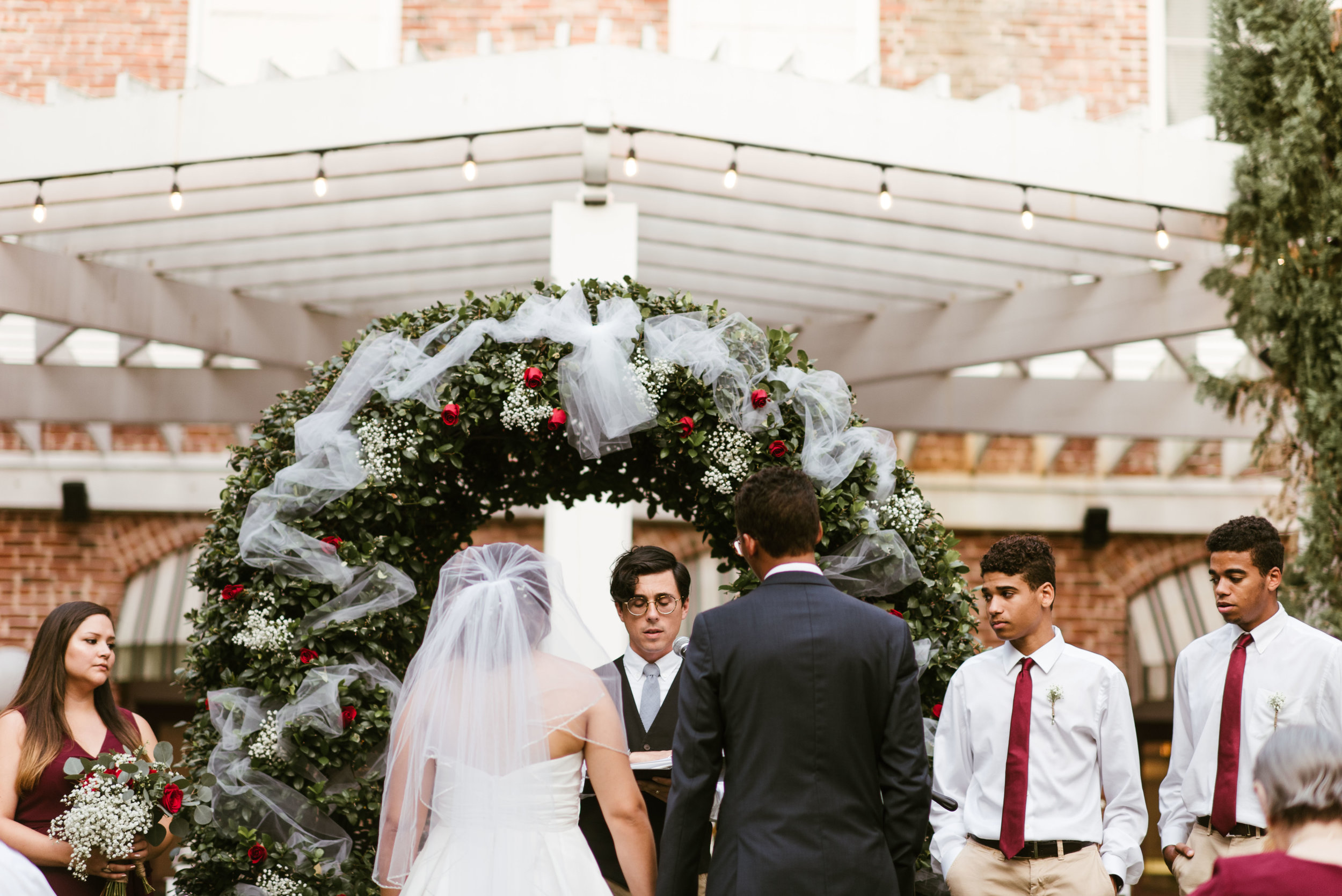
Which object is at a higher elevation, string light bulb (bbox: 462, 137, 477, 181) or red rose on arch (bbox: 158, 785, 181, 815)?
string light bulb (bbox: 462, 137, 477, 181)

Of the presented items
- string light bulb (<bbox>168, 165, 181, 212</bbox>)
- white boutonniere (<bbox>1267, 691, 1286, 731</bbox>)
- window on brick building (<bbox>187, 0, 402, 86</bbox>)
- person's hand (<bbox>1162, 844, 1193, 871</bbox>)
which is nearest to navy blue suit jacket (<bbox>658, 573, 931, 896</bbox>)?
person's hand (<bbox>1162, 844, 1193, 871</bbox>)

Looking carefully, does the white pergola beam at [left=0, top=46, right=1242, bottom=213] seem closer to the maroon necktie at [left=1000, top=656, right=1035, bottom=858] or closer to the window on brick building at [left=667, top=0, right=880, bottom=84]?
the maroon necktie at [left=1000, top=656, right=1035, bottom=858]

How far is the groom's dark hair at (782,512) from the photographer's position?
3207mm

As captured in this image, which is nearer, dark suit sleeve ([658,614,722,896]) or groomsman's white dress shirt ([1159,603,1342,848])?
dark suit sleeve ([658,614,722,896])

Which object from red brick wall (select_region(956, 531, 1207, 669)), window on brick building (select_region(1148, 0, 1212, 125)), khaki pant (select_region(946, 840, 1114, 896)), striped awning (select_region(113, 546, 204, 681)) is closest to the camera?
khaki pant (select_region(946, 840, 1114, 896))

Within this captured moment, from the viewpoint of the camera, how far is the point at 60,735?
414 cm

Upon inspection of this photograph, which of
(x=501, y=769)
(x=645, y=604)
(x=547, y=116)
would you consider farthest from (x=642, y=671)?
(x=547, y=116)

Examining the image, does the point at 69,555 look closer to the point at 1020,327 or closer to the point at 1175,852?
the point at 1020,327

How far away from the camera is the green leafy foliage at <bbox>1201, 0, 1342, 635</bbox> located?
688 centimetres

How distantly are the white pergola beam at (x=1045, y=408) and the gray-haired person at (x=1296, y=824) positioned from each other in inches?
284

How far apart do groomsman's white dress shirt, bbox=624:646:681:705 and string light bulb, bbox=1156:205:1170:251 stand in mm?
4104

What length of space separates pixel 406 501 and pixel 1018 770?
2232mm

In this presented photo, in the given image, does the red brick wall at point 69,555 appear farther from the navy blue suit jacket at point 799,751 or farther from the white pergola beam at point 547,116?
the navy blue suit jacket at point 799,751

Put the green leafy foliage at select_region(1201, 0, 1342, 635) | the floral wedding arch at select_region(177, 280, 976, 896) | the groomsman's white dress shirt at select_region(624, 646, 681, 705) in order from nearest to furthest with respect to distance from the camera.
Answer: the floral wedding arch at select_region(177, 280, 976, 896)
the groomsman's white dress shirt at select_region(624, 646, 681, 705)
the green leafy foliage at select_region(1201, 0, 1342, 635)
